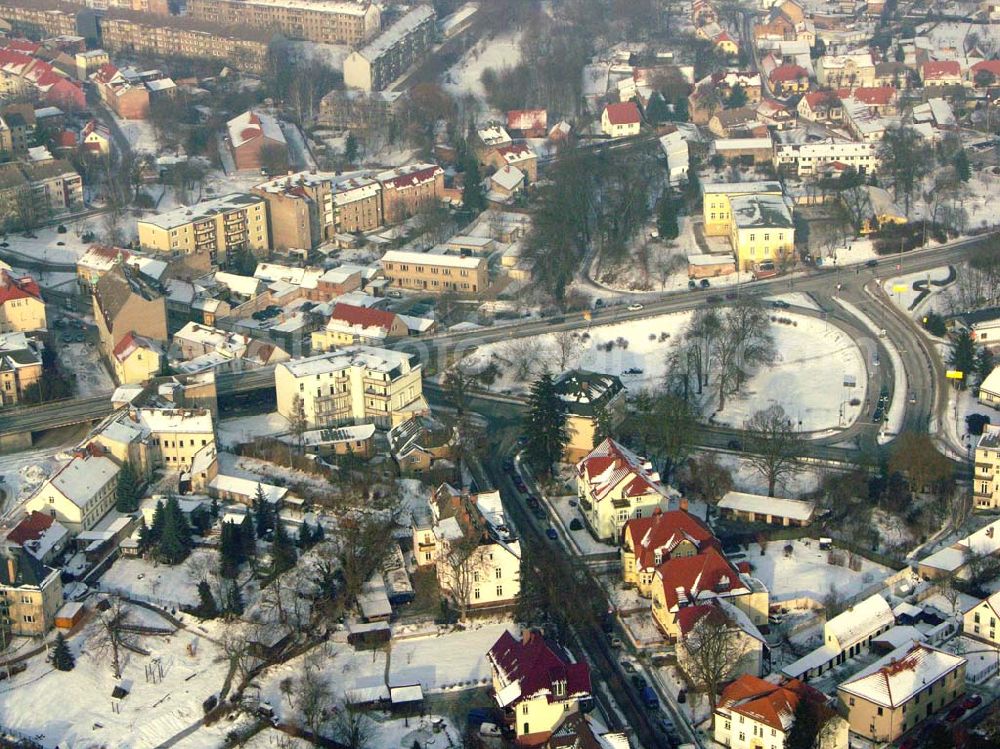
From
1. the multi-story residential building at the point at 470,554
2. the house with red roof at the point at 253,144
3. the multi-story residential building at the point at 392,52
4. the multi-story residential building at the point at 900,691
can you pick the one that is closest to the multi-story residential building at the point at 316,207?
the house with red roof at the point at 253,144

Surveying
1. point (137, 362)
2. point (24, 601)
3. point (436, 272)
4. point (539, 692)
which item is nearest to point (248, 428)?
point (137, 362)

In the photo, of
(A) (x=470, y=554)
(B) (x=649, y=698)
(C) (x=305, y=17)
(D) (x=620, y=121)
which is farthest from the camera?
A: (C) (x=305, y=17)

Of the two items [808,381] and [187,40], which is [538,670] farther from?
[187,40]

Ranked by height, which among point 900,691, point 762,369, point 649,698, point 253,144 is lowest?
point 649,698

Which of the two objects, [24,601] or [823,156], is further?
[823,156]

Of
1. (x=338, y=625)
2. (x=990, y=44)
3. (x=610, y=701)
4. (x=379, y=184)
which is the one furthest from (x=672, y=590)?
(x=990, y=44)

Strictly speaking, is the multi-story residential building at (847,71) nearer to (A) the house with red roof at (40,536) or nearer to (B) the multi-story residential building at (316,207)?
(B) the multi-story residential building at (316,207)
